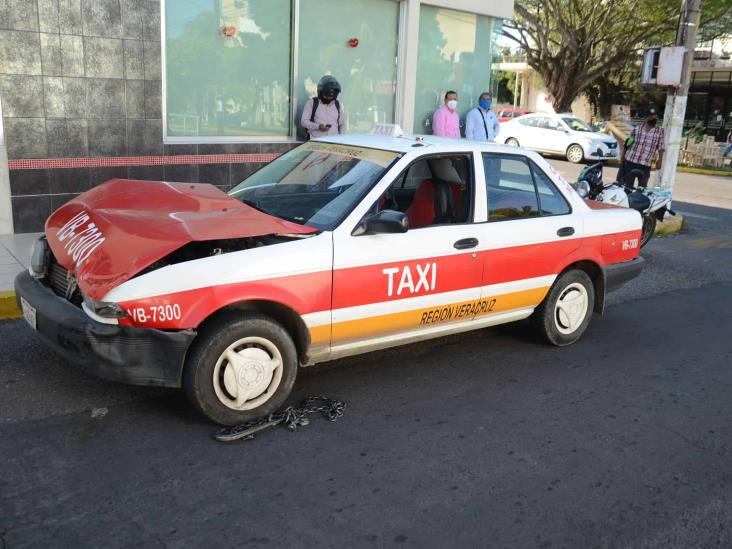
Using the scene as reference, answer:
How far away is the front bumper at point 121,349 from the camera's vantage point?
3.91m

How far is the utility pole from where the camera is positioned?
12.0 meters

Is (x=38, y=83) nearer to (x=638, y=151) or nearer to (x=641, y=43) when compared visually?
(x=638, y=151)

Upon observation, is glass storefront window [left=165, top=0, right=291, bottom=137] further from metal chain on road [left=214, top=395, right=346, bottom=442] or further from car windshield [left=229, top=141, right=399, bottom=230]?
metal chain on road [left=214, top=395, right=346, bottom=442]

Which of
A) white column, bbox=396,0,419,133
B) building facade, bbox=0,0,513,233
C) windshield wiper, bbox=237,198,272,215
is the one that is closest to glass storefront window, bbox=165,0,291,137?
building facade, bbox=0,0,513,233

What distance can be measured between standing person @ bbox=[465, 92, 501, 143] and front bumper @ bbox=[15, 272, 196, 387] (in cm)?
950

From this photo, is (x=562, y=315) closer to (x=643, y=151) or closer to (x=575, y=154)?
(x=643, y=151)

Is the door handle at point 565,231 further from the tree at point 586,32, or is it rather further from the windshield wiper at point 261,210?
the tree at point 586,32

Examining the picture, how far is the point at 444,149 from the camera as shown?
5.27 metres

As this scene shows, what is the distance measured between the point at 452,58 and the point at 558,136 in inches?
498

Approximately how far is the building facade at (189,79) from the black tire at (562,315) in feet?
18.6

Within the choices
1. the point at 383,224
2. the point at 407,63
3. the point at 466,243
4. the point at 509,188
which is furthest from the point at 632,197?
the point at 383,224

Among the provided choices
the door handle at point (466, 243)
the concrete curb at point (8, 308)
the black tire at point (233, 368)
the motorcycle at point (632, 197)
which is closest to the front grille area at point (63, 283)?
the black tire at point (233, 368)

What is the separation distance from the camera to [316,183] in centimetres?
520

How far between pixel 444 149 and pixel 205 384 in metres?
2.39
